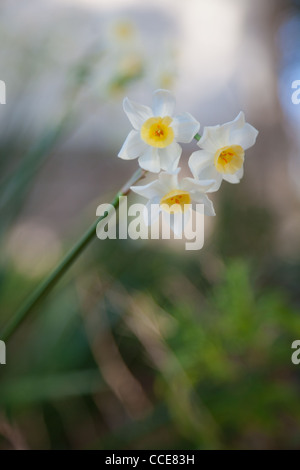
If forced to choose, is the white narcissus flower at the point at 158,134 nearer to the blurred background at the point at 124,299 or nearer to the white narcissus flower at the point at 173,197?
the white narcissus flower at the point at 173,197

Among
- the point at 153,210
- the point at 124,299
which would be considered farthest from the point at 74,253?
the point at 124,299

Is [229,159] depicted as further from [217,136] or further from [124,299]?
[124,299]

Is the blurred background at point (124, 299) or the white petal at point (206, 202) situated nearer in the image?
the white petal at point (206, 202)

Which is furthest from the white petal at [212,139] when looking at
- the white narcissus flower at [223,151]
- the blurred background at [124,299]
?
the blurred background at [124,299]

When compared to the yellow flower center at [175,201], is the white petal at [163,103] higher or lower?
higher

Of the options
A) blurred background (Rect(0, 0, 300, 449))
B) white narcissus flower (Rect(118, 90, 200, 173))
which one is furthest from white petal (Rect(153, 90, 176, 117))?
blurred background (Rect(0, 0, 300, 449))

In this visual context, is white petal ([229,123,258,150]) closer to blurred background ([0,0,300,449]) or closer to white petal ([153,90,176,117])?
white petal ([153,90,176,117])
